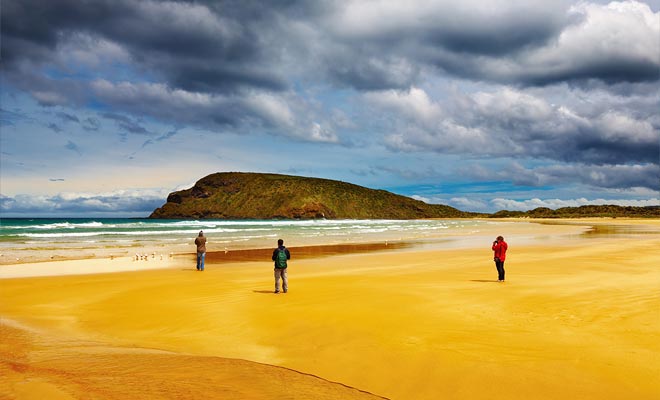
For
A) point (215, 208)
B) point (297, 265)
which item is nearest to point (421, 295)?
point (297, 265)

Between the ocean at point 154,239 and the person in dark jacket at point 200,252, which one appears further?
the ocean at point 154,239

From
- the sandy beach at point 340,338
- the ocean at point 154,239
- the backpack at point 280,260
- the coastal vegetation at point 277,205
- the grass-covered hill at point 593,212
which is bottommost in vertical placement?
the sandy beach at point 340,338

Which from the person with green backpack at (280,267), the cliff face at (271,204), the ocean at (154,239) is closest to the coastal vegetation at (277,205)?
the cliff face at (271,204)

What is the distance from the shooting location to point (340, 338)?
9.23m

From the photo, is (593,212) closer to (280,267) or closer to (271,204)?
(271,204)

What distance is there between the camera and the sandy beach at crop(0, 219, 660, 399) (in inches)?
268

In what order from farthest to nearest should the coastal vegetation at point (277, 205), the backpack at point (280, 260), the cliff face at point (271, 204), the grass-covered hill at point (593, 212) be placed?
the cliff face at point (271, 204)
the coastal vegetation at point (277, 205)
the grass-covered hill at point (593, 212)
the backpack at point (280, 260)

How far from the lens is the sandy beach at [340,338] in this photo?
6.81m

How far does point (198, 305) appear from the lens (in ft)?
42.4

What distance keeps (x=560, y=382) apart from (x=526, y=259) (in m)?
17.8

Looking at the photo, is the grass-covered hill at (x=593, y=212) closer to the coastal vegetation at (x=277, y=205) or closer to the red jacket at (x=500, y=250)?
the coastal vegetation at (x=277, y=205)

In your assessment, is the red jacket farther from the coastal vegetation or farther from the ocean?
the coastal vegetation

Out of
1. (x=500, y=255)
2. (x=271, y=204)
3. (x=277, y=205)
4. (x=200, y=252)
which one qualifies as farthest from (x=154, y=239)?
(x=271, y=204)

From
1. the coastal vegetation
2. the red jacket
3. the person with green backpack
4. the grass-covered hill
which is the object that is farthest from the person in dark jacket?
the coastal vegetation
